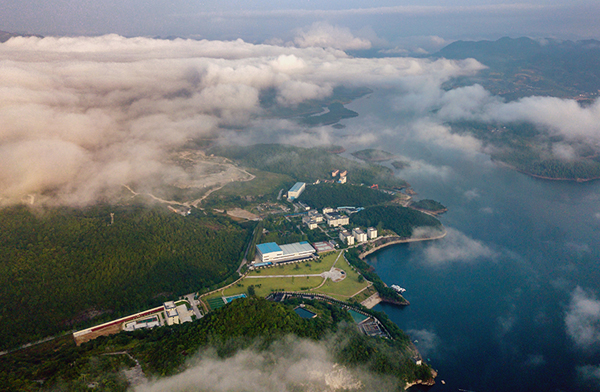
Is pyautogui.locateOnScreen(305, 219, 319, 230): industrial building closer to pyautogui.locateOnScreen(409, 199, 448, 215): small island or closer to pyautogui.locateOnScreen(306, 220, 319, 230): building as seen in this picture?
pyautogui.locateOnScreen(306, 220, 319, 230): building

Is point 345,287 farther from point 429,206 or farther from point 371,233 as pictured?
point 429,206

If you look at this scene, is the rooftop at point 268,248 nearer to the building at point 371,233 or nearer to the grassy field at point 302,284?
the grassy field at point 302,284

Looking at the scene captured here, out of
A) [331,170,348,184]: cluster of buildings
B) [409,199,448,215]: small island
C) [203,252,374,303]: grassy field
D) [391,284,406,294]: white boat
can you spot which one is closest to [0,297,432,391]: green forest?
[203,252,374,303]: grassy field

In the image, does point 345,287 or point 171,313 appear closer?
point 171,313

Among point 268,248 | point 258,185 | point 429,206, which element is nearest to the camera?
point 268,248

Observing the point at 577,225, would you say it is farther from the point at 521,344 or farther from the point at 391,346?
the point at 391,346

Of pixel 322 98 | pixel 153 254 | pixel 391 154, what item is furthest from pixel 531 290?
pixel 322 98

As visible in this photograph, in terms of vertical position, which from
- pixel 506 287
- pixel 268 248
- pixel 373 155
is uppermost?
pixel 268 248

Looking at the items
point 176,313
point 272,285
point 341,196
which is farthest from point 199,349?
point 341,196
